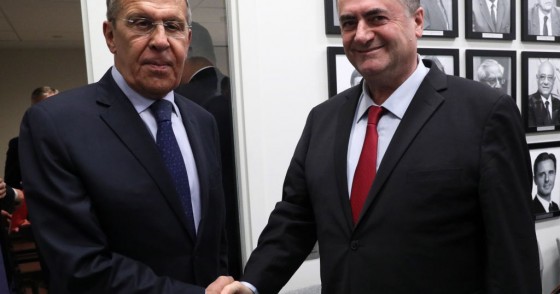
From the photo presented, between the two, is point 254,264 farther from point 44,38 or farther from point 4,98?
point 4,98

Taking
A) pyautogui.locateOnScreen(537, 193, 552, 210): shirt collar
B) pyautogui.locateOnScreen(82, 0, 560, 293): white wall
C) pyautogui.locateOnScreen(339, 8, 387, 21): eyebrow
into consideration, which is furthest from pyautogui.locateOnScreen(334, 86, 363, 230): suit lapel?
pyautogui.locateOnScreen(537, 193, 552, 210): shirt collar

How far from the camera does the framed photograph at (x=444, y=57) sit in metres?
2.63

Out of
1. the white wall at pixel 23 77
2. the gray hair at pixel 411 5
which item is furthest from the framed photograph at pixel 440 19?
the white wall at pixel 23 77

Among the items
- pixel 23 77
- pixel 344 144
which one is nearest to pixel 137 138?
pixel 344 144

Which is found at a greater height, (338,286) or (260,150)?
(260,150)

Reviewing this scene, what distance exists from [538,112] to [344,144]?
2.20 meters

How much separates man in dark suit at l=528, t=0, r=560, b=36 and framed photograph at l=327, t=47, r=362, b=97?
1.36 metres

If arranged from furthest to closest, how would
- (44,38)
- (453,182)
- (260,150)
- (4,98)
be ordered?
(4,98) < (44,38) < (260,150) < (453,182)

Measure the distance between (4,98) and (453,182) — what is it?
904cm

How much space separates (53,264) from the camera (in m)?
1.23

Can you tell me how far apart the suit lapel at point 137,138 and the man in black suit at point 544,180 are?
2569 mm

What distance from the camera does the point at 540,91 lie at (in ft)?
9.94

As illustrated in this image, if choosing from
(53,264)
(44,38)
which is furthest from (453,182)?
(44,38)

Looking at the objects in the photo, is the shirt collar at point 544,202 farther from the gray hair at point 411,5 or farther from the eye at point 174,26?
the eye at point 174,26
